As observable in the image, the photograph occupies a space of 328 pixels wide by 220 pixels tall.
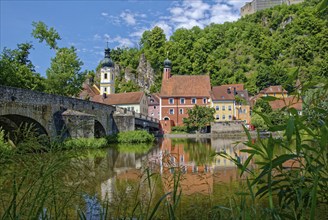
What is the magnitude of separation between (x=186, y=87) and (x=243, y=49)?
42911mm

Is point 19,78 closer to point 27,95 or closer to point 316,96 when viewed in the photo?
point 27,95

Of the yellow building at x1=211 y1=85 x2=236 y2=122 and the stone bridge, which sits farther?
the yellow building at x1=211 y1=85 x2=236 y2=122

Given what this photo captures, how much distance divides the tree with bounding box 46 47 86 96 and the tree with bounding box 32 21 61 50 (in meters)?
1.10

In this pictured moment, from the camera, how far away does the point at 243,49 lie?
9825cm

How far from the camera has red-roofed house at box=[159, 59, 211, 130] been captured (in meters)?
60.5

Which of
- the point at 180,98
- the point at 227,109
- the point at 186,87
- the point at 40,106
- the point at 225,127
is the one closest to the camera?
the point at 40,106

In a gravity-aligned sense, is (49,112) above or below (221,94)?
below

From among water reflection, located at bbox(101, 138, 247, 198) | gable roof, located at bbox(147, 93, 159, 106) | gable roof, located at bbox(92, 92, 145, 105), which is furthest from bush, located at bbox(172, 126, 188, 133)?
water reflection, located at bbox(101, 138, 247, 198)

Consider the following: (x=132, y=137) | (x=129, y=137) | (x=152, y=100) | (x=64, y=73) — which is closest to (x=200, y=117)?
(x=152, y=100)

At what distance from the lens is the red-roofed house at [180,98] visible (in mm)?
60531

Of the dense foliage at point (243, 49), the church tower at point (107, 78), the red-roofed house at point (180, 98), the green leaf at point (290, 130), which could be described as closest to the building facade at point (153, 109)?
the red-roofed house at point (180, 98)

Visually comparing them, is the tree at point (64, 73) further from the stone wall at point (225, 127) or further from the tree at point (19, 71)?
the stone wall at point (225, 127)

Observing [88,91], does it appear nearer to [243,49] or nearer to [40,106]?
[243,49]

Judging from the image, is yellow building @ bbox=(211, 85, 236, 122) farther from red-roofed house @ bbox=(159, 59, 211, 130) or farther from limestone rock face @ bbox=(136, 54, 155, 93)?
limestone rock face @ bbox=(136, 54, 155, 93)
